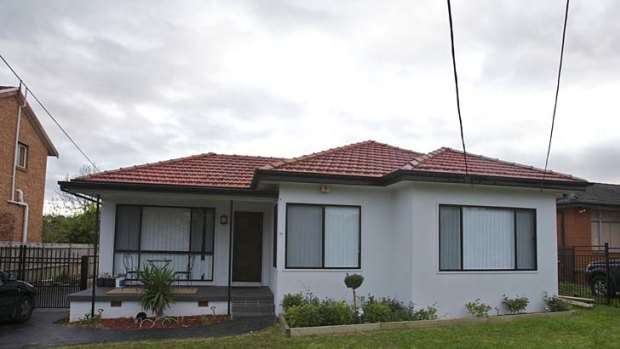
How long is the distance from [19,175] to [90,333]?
13.4 metres

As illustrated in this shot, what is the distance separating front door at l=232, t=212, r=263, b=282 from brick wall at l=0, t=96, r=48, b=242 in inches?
413

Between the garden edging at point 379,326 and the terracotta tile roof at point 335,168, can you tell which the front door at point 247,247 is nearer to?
the terracotta tile roof at point 335,168

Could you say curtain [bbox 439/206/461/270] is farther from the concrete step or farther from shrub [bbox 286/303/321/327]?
the concrete step

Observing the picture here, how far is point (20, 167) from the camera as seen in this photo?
2019 centimetres

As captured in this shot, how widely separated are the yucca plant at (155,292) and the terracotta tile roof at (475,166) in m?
5.70

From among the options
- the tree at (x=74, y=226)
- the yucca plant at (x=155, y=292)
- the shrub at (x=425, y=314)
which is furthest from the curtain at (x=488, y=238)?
the tree at (x=74, y=226)

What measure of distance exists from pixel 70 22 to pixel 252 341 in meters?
7.53

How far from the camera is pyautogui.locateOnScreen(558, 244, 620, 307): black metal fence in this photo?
12.9 m

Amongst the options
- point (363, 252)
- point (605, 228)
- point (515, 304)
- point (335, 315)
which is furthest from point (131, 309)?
point (605, 228)

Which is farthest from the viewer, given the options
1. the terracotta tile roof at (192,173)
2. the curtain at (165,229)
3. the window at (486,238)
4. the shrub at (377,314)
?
the curtain at (165,229)

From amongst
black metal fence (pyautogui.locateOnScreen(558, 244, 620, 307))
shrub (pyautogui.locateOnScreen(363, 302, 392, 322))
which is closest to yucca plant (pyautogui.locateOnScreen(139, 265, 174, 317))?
shrub (pyautogui.locateOnScreen(363, 302, 392, 322))

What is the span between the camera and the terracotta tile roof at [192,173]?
1227cm

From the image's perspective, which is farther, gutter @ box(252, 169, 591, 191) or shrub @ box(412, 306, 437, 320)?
gutter @ box(252, 169, 591, 191)

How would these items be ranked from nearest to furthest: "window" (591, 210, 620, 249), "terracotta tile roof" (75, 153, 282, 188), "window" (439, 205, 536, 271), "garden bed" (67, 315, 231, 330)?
"garden bed" (67, 315, 231, 330) → "window" (439, 205, 536, 271) → "terracotta tile roof" (75, 153, 282, 188) → "window" (591, 210, 620, 249)
